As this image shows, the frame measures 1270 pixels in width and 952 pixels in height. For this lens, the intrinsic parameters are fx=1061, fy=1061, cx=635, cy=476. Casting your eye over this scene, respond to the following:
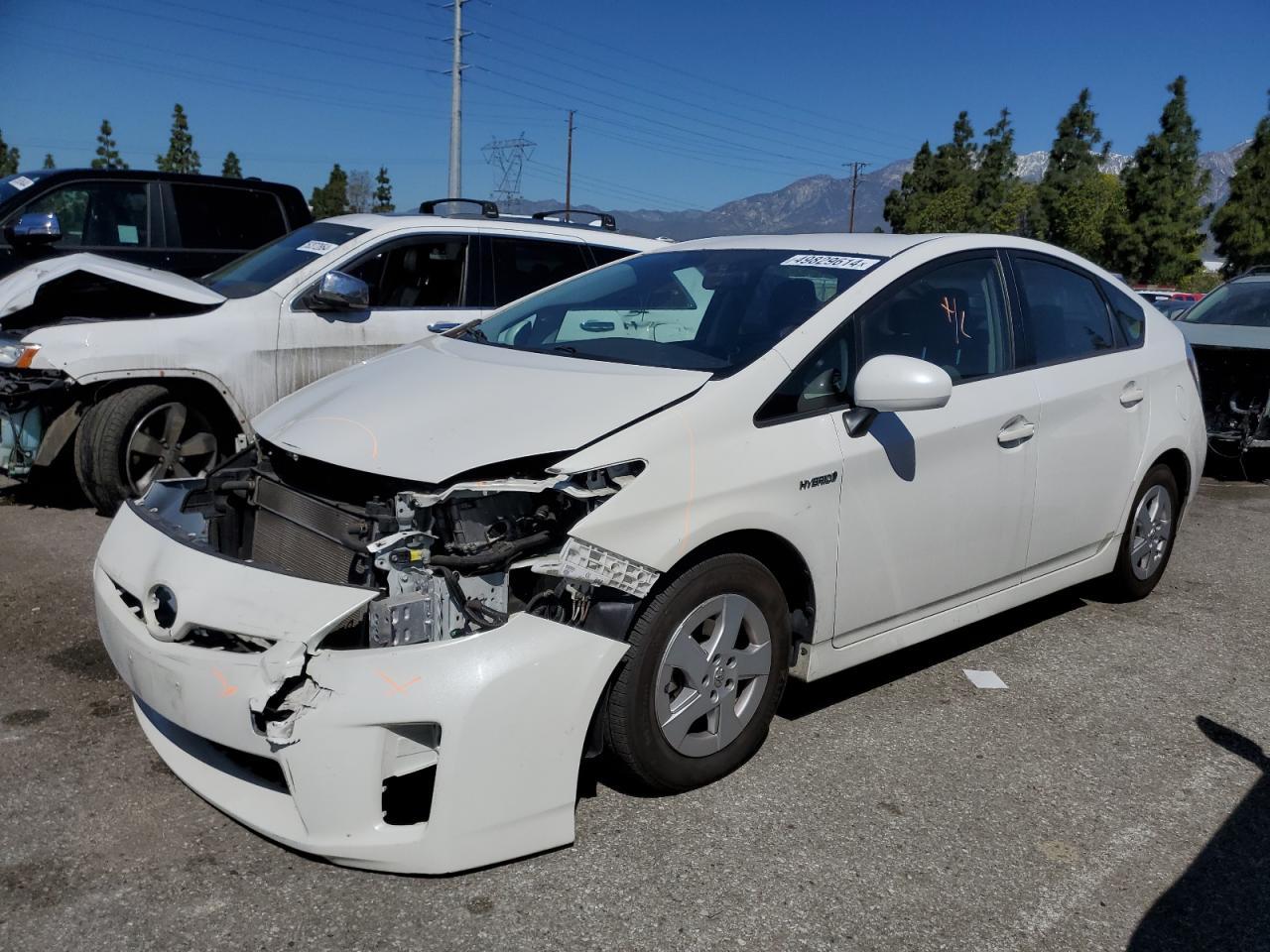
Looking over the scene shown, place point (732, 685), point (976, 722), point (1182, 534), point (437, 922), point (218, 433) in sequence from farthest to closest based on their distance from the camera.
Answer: point (1182, 534)
point (218, 433)
point (976, 722)
point (732, 685)
point (437, 922)

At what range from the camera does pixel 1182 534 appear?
668 cm

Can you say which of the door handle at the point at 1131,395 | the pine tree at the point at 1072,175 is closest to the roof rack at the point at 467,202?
the door handle at the point at 1131,395

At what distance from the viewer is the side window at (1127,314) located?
4734 millimetres

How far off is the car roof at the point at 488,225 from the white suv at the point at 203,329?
15 millimetres

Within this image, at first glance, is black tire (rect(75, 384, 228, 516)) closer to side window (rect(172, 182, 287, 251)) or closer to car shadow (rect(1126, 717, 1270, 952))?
side window (rect(172, 182, 287, 251))

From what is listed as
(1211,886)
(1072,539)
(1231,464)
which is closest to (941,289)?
(1072,539)

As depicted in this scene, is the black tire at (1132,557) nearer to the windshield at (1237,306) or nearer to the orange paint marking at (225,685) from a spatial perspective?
the orange paint marking at (225,685)

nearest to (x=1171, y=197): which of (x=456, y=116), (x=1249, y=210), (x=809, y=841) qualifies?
(x=1249, y=210)

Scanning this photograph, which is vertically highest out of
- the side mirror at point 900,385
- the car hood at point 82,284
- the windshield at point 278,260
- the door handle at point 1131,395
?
the windshield at point 278,260

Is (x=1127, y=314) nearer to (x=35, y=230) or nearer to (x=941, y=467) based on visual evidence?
(x=941, y=467)

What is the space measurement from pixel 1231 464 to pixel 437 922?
8725 millimetres

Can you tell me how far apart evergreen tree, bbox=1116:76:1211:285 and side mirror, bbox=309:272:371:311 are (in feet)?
154

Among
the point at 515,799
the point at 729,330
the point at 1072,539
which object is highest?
the point at 729,330

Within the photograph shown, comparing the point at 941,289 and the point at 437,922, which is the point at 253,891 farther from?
the point at 941,289
